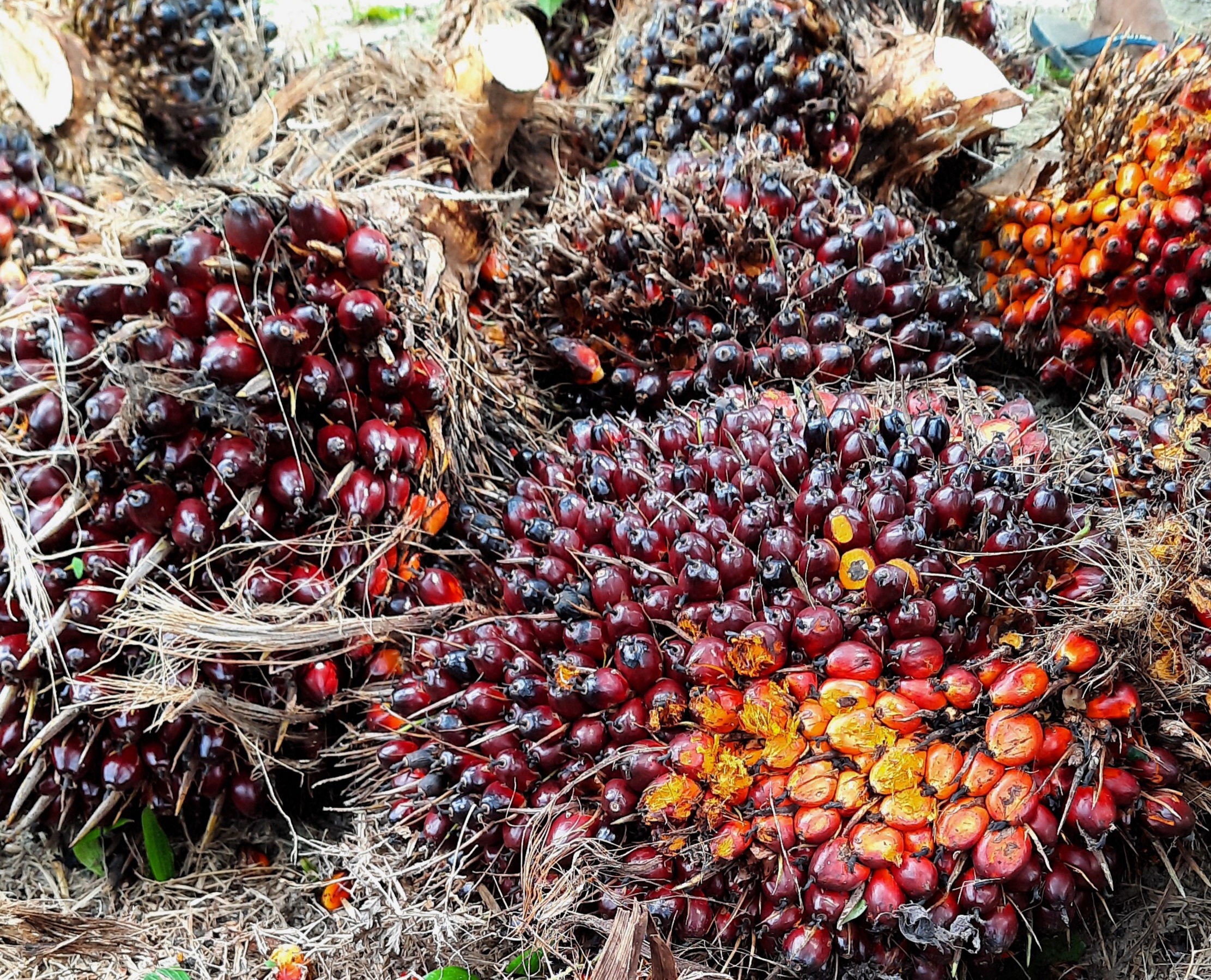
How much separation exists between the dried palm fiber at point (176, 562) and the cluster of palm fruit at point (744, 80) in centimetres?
89

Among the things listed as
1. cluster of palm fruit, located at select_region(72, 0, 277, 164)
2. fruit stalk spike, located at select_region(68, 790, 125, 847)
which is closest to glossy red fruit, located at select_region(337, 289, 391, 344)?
fruit stalk spike, located at select_region(68, 790, 125, 847)

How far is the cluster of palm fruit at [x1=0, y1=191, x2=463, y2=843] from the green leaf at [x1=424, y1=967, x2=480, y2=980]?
50cm

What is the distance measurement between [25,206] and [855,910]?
2.71 metres

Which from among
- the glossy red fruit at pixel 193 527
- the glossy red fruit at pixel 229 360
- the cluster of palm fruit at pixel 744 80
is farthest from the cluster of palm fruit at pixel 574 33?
the glossy red fruit at pixel 193 527

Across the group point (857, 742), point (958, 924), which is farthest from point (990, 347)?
point (958, 924)

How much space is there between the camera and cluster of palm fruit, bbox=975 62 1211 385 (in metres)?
1.72

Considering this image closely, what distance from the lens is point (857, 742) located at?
46.3 inches

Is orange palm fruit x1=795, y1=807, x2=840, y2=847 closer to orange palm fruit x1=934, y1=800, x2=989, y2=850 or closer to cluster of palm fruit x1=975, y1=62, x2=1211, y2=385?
orange palm fruit x1=934, y1=800, x2=989, y2=850

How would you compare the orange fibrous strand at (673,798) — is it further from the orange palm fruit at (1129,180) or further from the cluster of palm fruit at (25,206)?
the cluster of palm fruit at (25,206)

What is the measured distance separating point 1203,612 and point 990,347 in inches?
35.4

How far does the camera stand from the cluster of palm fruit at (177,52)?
2.69 metres

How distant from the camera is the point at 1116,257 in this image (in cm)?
181

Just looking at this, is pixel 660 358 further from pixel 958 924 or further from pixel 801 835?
pixel 958 924

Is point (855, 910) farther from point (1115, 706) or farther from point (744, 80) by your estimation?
point (744, 80)
